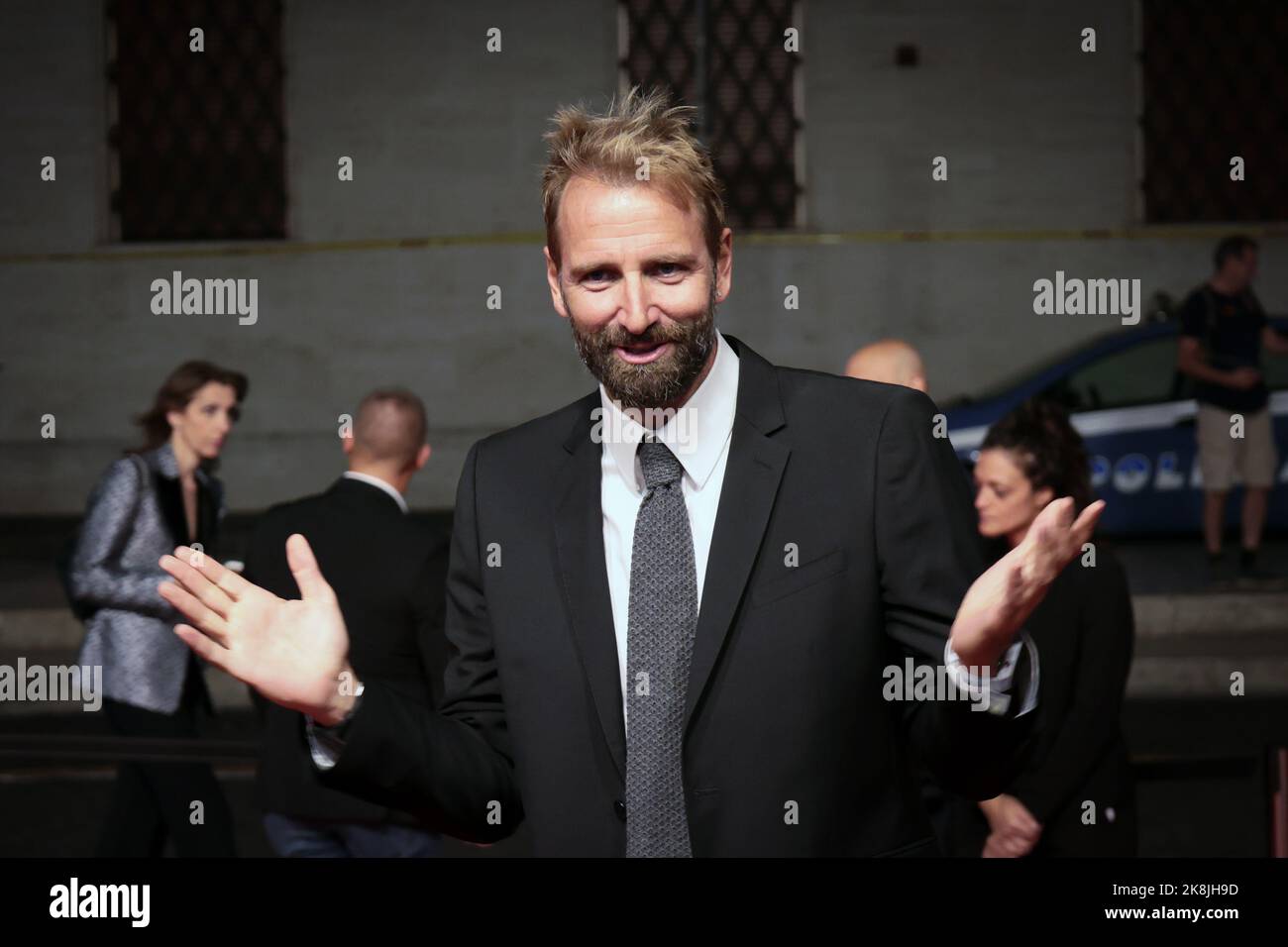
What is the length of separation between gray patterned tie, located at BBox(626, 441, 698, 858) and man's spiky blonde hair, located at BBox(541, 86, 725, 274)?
1.49 feet

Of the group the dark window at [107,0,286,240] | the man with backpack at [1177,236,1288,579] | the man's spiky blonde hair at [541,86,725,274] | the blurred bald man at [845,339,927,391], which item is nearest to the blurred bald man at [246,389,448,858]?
the blurred bald man at [845,339,927,391]

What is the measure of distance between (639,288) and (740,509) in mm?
334

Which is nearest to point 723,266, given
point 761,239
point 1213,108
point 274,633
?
point 274,633

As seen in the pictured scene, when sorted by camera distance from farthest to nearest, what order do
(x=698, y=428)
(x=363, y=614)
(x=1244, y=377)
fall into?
1. (x=1244, y=377)
2. (x=363, y=614)
3. (x=698, y=428)

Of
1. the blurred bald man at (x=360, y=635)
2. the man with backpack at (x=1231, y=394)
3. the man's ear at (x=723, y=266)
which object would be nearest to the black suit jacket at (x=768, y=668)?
the man's ear at (x=723, y=266)

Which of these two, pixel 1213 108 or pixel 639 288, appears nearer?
pixel 639 288

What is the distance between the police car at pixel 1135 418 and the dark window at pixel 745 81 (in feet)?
14.9

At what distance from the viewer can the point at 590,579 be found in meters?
2.46

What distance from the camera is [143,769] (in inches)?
209

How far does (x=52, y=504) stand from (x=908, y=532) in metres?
13.5

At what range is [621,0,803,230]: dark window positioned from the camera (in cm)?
1492

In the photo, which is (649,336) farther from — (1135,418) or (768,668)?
(1135,418)

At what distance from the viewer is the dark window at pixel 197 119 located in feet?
49.5

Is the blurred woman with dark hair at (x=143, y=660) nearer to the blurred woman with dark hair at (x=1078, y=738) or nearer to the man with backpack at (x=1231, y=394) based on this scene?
the blurred woman with dark hair at (x=1078, y=738)
